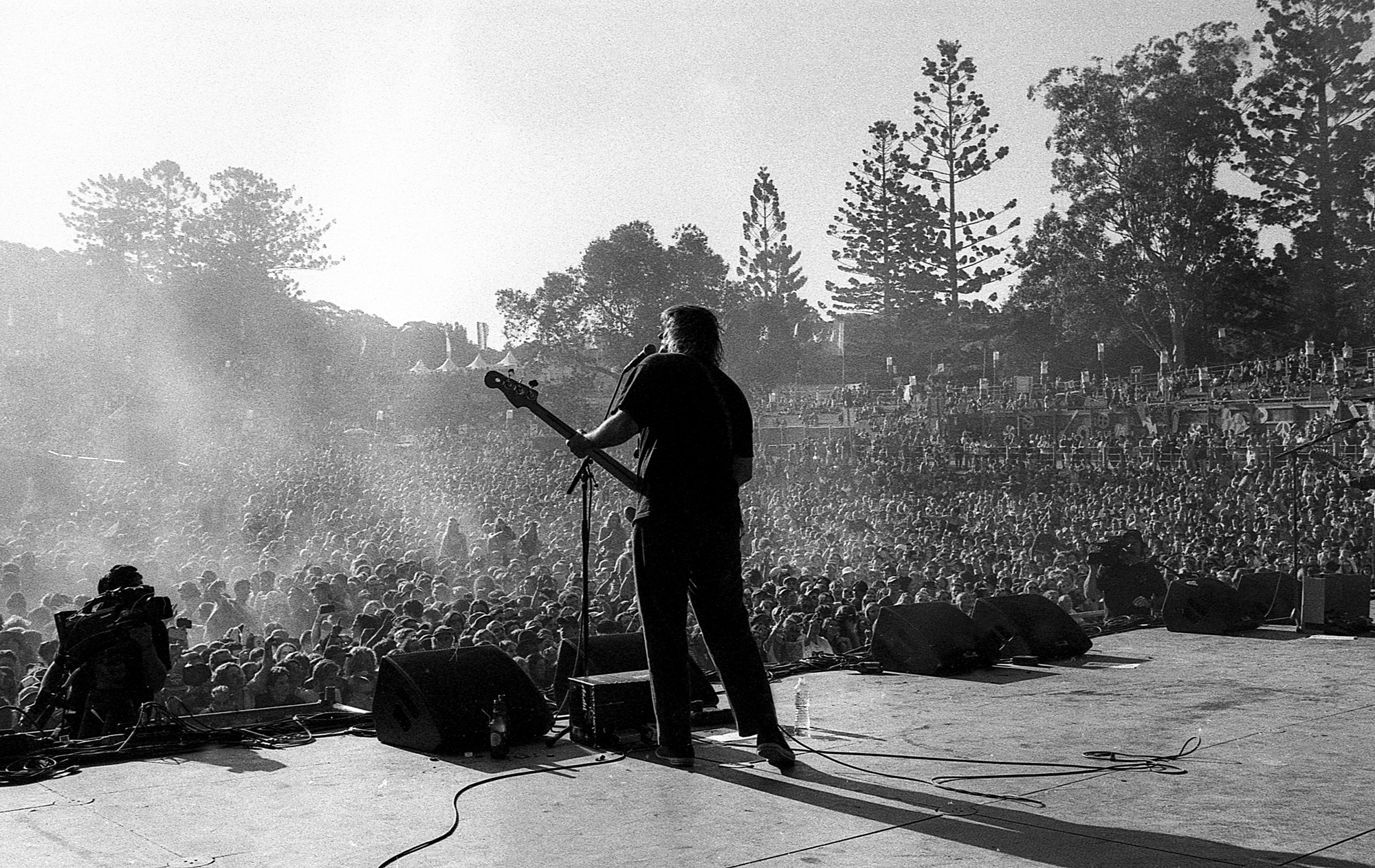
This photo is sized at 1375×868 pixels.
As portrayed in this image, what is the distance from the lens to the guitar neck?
3869 millimetres

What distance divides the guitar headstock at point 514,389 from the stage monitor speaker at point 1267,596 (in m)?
5.20

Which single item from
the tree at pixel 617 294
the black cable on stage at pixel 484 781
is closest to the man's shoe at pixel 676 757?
the black cable on stage at pixel 484 781

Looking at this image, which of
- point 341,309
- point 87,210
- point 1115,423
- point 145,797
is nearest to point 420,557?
point 145,797

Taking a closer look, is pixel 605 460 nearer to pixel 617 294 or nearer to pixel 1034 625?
pixel 1034 625

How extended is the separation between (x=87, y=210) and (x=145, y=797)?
4949 cm

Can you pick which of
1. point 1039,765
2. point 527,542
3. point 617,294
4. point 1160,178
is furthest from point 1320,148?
point 1039,765

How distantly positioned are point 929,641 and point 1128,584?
11.5 feet

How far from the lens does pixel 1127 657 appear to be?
644 centimetres

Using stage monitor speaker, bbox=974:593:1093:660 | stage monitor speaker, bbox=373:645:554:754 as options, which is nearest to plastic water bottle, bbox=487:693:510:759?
stage monitor speaker, bbox=373:645:554:754

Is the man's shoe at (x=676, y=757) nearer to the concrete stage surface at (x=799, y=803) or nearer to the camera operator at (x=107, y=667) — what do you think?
the concrete stage surface at (x=799, y=803)

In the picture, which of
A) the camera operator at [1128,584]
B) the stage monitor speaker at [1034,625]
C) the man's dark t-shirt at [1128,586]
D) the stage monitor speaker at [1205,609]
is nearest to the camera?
the stage monitor speaker at [1034,625]

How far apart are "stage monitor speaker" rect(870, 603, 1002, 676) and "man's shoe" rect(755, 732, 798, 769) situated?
7.08 feet

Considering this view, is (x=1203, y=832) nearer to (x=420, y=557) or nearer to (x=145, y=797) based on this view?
(x=145, y=797)

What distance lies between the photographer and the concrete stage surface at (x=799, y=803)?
112 inches
